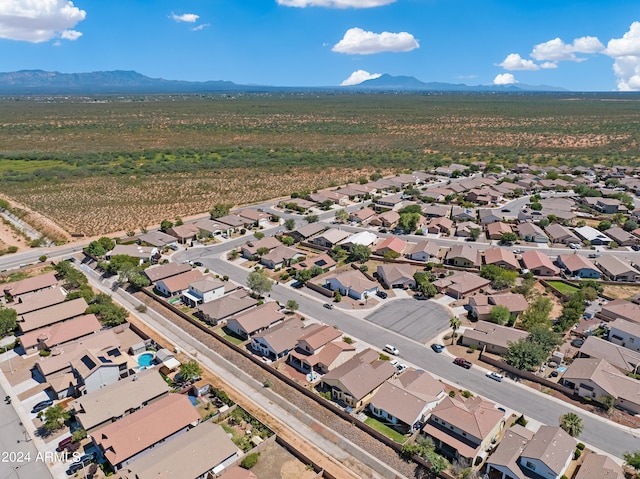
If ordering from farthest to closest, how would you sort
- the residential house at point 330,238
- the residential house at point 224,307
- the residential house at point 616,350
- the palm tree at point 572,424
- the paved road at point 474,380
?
the residential house at point 330,238
the residential house at point 224,307
the residential house at point 616,350
the paved road at point 474,380
the palm tree at point 572,424

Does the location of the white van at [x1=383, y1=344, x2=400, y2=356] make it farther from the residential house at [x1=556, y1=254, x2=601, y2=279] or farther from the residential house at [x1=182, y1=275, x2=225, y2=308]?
the residential house at [x1=556, y1=254, x2=601, y2=279]

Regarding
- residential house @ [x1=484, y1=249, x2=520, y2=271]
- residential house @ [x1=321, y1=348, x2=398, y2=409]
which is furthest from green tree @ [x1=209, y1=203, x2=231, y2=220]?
residential house @ [x1=321, y1=348, x2=398, y2=409]

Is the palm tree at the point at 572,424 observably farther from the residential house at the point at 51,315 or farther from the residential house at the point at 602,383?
the residential house at the point at 51,315

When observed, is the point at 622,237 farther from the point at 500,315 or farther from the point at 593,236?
the point at 500,315

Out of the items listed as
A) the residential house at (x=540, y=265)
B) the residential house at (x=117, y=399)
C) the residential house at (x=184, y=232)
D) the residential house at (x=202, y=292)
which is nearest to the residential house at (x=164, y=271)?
the residential house at (x=202, y=292)

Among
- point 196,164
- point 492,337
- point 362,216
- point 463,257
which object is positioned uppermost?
point 196,164

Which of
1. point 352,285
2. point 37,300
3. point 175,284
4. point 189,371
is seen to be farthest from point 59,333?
point 352,285
